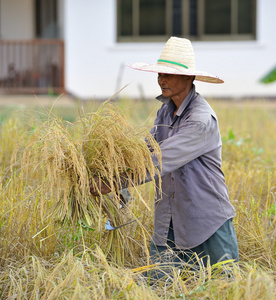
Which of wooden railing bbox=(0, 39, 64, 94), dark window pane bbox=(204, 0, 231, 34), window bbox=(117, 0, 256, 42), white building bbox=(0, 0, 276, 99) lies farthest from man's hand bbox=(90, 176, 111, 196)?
dark window pane bbox=(204, 0, 231, 34)

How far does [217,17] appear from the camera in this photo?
10.9m

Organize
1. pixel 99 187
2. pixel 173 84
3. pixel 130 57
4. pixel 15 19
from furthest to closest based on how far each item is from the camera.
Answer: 1. pixel 15 19
2. pixel 130 57
3. pixel 173 84
4. pixel 99 187

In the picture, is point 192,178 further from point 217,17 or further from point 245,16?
point 245,16

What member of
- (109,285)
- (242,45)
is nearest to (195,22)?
(242,45)

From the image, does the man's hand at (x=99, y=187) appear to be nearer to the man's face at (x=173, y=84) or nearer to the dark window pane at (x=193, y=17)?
the man's face at (x=173, y=84)

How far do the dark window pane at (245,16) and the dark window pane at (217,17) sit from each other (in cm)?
21

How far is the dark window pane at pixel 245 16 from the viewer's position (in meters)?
10.9

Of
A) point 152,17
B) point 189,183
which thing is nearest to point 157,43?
point 152,17

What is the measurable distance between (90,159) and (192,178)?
0.53 m

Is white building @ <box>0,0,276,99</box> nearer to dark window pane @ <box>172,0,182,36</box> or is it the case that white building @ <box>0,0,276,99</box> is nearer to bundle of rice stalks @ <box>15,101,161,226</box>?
dark window pane @ <box>172,0,182,36</box>

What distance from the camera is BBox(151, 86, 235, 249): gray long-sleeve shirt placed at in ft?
8.95

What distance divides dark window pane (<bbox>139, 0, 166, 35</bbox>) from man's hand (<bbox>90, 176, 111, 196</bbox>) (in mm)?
8540

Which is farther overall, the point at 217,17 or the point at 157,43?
the point at 217,17

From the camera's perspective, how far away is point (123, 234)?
9.70 ft
